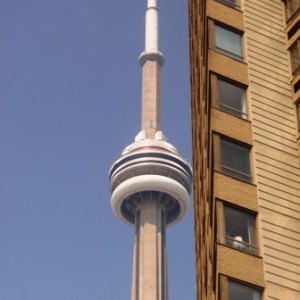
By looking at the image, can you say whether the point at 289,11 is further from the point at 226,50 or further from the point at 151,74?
the point at 151,74

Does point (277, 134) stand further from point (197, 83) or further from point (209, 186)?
point (197, 83)

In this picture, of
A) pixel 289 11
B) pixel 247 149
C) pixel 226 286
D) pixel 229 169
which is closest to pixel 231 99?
pixel 247 149

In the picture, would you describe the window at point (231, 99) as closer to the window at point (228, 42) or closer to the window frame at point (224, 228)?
the window at point (228, 42)

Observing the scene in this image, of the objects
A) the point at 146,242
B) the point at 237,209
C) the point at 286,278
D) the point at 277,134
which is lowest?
the point at 286,278

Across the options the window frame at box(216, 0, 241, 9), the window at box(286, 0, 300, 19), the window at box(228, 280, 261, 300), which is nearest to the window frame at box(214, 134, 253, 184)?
the window at box(228, 280, 261, 300)

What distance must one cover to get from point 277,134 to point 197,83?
6.84 m

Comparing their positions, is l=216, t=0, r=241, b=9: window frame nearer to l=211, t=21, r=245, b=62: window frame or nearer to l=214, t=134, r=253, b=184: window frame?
l=211, t=21, r=245, b=62: window frame

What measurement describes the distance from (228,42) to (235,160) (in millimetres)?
5943

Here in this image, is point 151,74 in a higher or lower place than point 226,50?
higher

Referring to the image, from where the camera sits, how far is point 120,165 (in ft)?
503

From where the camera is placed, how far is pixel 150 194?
154 m

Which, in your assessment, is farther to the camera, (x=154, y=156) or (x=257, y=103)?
(x=154, y=156)

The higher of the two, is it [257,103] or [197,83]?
[197,83]

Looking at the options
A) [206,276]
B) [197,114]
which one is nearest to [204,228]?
[206,276]
